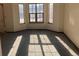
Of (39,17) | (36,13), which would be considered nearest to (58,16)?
(39,17)

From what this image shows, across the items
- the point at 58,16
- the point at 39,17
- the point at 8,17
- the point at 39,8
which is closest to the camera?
the point at 8,17

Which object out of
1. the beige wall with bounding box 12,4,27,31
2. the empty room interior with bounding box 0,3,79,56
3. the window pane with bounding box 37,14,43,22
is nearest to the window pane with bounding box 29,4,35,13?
the empty room interior with bounding box 0,3,79,56

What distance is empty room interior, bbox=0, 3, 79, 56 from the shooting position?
6262mm

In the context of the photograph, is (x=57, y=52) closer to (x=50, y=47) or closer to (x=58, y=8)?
(x=50, y=47)

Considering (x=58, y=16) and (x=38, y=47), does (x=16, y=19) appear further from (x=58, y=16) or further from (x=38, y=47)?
(x=38, y=47)

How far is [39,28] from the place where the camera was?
1014 centimetres

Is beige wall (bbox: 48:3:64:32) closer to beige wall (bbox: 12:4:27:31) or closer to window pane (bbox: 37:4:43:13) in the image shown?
window pane (bbox: 37:4:43:13)

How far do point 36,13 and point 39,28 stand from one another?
111 centimetres

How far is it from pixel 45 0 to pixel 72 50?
17.2 ft

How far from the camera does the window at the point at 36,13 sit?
978 cm

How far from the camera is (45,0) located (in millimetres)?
980

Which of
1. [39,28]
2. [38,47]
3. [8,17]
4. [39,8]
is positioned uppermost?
[39,8]

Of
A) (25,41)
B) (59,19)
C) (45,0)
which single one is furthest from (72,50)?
(45,0)

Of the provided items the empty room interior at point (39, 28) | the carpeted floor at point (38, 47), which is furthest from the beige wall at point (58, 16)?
the carpeted floor at point (38, 47)
